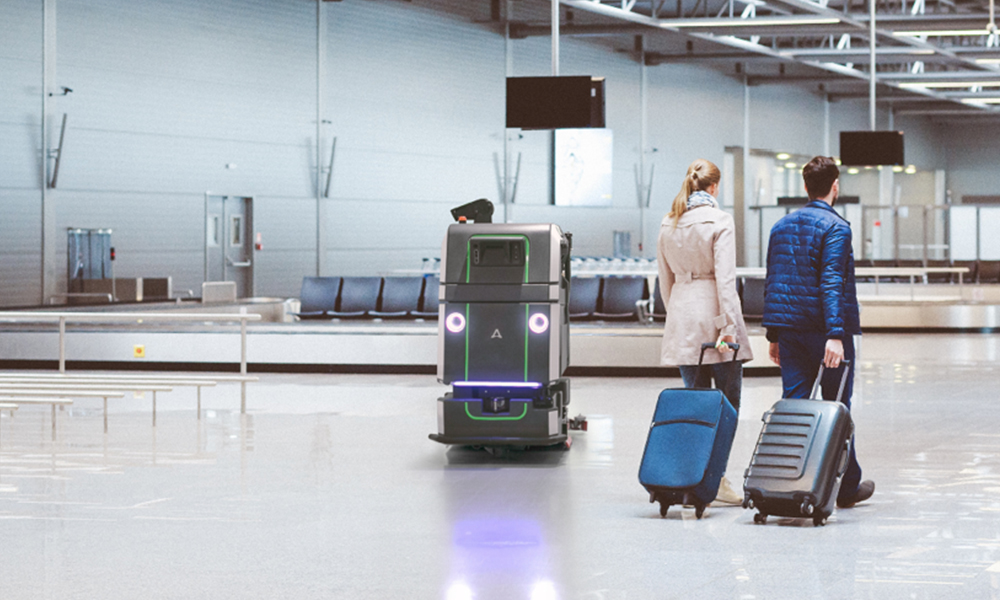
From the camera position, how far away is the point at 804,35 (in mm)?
25203

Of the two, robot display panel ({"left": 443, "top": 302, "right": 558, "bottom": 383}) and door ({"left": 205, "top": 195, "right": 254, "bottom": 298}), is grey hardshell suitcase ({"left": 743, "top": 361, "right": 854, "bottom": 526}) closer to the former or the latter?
robot display panel ({"left": 443, "top": 302, "right": 558, "bottom": 383})

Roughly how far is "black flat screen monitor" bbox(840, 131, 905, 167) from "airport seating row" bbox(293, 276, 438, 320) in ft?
25.8

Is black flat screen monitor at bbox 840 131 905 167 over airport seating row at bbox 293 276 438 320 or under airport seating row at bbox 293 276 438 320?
over

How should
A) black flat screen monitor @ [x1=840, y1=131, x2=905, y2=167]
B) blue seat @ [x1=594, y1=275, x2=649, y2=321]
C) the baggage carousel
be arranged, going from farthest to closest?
black flat screen monitor @ [x1=840, y1=131, x2=905, y2=167] < blue seat @ [x1=594, y1=275, x2=649, y2=321] < the baggage carousel

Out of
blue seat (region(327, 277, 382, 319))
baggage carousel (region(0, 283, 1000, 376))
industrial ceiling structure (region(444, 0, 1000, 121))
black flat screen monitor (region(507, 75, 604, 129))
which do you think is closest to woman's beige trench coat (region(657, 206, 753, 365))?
black flat screen monitor (region(507, 75, 604, 129))

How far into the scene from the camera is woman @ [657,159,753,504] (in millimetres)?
5504

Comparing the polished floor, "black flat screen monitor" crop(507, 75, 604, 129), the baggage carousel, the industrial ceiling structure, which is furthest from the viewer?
the industrial ceiling structure

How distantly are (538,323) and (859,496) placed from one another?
6.64 feet

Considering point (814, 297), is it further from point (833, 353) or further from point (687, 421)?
point (687, 421)

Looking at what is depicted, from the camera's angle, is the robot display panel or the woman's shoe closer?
the woman's shoe

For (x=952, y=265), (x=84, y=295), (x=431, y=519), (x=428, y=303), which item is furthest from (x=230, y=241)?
(x=431, y=519)

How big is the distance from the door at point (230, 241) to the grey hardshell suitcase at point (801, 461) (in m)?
16.5

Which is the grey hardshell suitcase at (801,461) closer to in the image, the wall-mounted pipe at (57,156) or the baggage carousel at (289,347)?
the baggage carousel at (289,347)

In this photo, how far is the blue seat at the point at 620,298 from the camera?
14250mm
